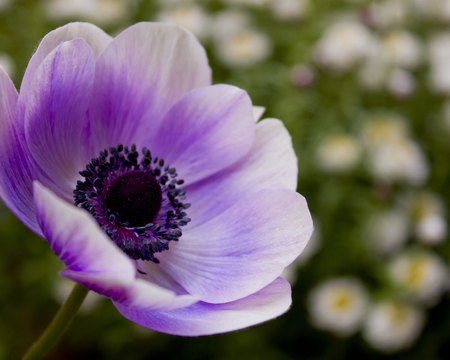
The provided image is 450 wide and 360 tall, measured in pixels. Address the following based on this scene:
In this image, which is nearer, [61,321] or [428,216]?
[61,321]

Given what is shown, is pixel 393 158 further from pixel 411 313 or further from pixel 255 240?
pixel 255 240

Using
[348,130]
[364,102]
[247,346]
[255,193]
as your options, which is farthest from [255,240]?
[364,102]

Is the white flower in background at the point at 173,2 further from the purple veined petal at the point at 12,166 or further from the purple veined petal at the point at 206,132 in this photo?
the purple veined petal at the point at 12,166

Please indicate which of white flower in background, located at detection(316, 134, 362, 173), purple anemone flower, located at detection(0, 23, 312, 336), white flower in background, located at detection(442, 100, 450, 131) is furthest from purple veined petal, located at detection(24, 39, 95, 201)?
white flower in background, located at detection(442, 100, 450, 131)

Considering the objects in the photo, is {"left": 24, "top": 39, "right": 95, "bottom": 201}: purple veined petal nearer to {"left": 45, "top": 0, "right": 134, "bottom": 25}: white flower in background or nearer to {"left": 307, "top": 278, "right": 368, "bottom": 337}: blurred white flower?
{"left": 307, "top": 278, "right": 368, "bottom": 337}: blurred white flower

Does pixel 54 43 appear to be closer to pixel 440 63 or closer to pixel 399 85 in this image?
pixel 399 85

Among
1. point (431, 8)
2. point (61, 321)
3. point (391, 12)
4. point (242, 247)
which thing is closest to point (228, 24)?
point (391, 12)

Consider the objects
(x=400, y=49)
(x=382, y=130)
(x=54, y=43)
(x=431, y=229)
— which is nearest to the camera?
(x=54, y=43)
